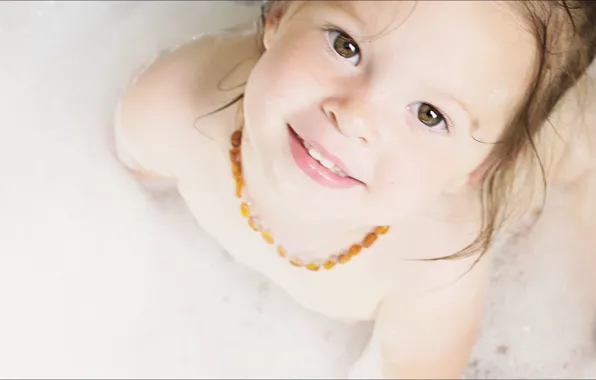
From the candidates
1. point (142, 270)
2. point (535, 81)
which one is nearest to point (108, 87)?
point (142, 270)

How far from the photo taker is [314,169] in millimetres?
713

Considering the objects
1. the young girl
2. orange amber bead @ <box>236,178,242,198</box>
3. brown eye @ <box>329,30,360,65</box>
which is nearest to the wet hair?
the young girl

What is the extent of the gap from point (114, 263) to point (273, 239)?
0.27 metres

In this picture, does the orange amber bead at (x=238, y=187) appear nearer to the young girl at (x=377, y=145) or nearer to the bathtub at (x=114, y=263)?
the young girl at (x=377, y=145)

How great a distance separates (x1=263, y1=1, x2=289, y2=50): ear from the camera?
73 centimetres

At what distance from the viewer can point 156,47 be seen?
107 cm

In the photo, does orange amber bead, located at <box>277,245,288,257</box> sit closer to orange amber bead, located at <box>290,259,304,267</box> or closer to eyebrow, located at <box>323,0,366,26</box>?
orange amber bead, located at <box>290,259,304,267</box>

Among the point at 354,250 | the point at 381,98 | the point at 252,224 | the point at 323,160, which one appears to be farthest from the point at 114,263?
the point at 381,98

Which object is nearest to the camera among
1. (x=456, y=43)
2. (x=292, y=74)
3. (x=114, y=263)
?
(x=456, y=43)

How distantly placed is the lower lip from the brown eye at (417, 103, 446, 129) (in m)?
0.11

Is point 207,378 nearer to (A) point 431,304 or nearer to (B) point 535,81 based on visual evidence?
(A) point 431,304

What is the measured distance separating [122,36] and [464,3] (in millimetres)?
651

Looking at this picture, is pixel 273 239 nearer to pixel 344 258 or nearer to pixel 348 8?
pixel 344 258

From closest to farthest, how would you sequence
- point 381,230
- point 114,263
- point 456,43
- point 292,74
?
point 456,43
point 292,74
point 381,230
point 114,263
